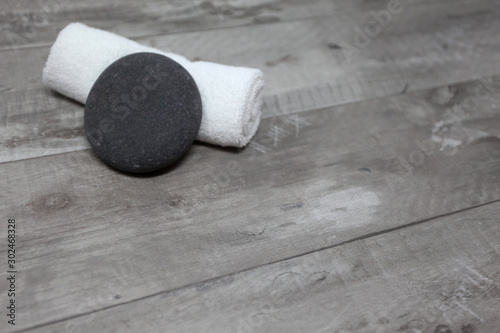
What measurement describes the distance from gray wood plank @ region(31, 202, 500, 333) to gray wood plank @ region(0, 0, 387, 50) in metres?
0.60

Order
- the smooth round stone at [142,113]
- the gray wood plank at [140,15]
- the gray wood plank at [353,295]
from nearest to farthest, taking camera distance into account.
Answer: the gray wood plank at [353,295] → the smooth round stone at [142,113] → the gray wood plank at [140,15]

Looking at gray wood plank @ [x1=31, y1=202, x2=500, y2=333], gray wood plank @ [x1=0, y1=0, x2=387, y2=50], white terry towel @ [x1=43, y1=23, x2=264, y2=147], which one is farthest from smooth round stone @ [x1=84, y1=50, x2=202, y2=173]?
gray wood plank @ [x1=0, y1=0, x2=387, y2=50]

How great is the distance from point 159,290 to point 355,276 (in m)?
0.28

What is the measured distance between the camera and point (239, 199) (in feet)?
2.72

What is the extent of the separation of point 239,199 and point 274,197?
0.06 meters

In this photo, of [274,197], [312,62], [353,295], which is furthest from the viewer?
[312,62]

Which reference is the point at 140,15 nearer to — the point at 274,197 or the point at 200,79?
the point at 200,79

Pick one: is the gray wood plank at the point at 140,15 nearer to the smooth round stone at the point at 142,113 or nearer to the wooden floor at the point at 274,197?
the wooden floor at the point at 274,197

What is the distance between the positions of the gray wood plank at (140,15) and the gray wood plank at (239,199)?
33 centimetres

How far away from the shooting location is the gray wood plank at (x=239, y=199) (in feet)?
2.35

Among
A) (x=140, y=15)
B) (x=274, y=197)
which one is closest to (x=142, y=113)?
(x=274, y=197)

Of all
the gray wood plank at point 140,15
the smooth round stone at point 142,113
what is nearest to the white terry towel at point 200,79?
the smooth round stone at point 142,113

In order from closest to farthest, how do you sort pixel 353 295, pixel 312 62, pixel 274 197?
1. pixel 353 295
2. pixel 274 197
3. pixel 312 62

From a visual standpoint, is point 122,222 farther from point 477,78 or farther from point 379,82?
point 477,78
